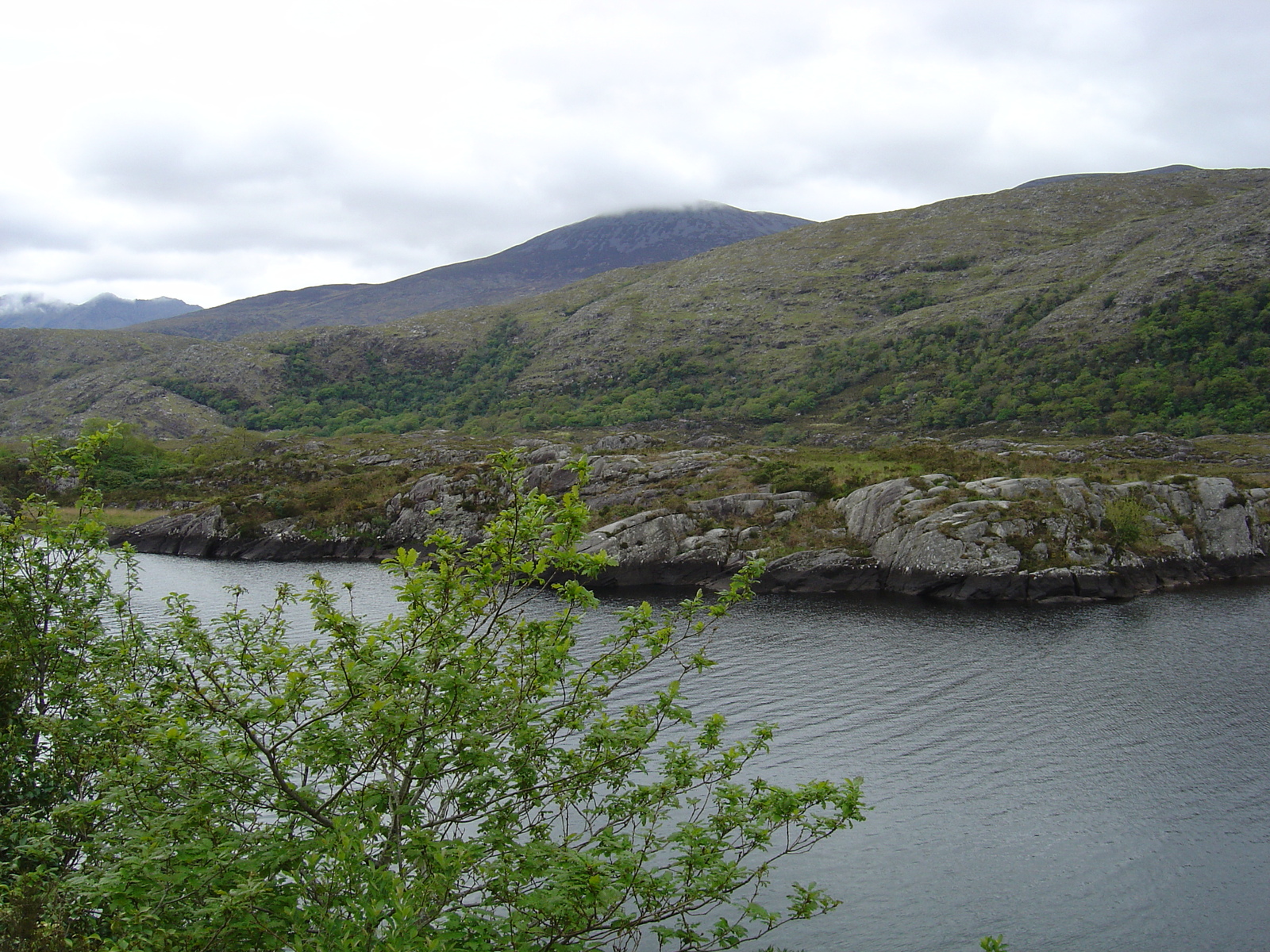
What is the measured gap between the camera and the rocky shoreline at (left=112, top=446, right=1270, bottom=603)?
181ft

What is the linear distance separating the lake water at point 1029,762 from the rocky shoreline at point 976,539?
14.3ft

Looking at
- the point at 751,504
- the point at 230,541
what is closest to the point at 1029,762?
the point at 751,504

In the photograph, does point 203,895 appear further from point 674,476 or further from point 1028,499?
point 674,476

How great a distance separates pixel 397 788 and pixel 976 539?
54.4 meters

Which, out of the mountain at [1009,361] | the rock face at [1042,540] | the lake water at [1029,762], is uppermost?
the mountain at [1009,361]

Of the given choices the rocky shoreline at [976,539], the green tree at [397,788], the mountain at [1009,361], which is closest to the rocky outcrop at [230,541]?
the rocky shoreline at [976,539]

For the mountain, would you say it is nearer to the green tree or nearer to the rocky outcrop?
the rocky outcrop

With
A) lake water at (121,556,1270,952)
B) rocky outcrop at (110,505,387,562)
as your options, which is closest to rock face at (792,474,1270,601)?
lake water at (121,556,1270,952)

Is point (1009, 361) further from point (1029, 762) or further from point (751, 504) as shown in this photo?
point (1029, 762)

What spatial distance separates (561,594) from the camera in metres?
9.44

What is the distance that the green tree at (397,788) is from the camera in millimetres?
7969

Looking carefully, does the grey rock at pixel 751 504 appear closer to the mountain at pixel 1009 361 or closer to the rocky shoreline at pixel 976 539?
the rocky shoreline at pixel 976 539

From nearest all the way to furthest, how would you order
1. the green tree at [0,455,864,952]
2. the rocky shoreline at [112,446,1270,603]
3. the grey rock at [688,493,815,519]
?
the green tree at [0,455,864,952] → the rocky shoreline at [112,446,1270,603] → the grey rock at [688,493,815,519]

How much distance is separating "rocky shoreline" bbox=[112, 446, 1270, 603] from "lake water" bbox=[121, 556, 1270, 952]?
4345 millimetres
